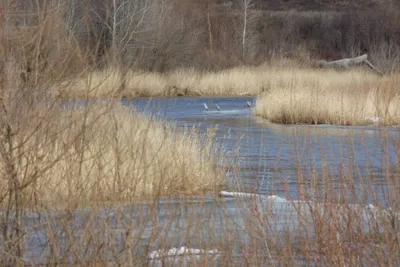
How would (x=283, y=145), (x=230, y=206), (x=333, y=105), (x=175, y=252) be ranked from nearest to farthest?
(x=175, y=252)
(x=230, y=206)
(x=283, y=145)
(x=333, y=105)

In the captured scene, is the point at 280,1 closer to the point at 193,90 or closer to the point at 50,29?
the point at 193,90

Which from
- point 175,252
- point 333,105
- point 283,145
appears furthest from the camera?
point 333,105

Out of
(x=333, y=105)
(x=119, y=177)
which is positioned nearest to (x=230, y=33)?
(x=333, y=105)

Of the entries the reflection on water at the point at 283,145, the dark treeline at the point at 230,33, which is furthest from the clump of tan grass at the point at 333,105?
the dark treeline at the point at 230,33

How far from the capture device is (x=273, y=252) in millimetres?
5621

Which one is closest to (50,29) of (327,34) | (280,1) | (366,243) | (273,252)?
(273,252)

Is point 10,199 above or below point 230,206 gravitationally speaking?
above

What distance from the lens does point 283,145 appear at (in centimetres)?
1407

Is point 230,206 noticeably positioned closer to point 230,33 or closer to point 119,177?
point 119,177

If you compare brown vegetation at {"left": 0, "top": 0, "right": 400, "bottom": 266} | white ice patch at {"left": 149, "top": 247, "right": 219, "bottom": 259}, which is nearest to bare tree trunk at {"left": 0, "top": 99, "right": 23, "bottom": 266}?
brown vegetation at {"left": 0, "top": 0, "right": 400, "bottom": 266}

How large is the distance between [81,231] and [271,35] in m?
46.5

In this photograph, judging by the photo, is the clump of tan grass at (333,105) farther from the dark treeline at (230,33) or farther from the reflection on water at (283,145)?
the dark treeline at (230,33)

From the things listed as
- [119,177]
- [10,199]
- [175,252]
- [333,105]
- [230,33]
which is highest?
[230,33]

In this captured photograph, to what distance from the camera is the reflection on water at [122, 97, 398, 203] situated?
289 inches
